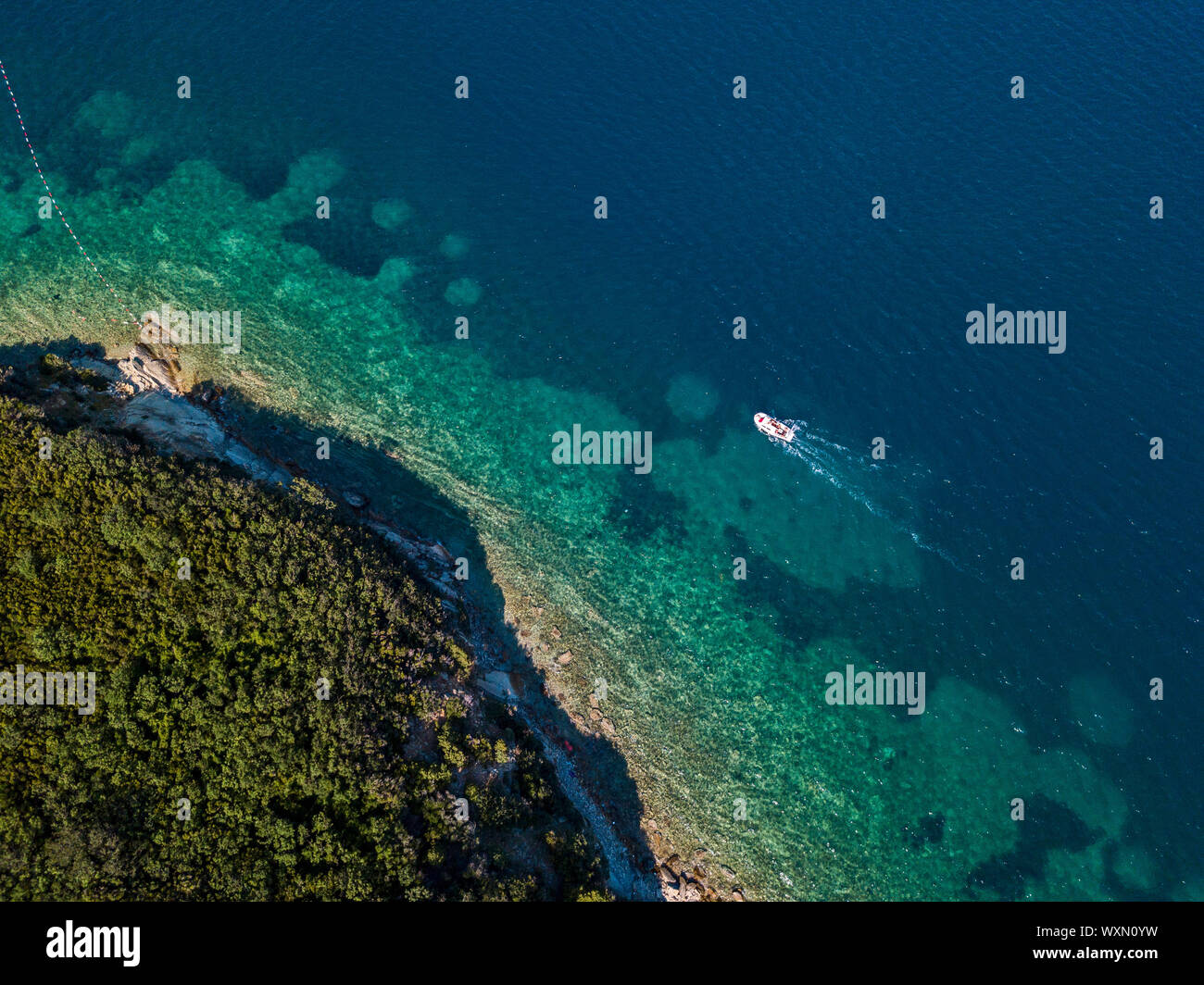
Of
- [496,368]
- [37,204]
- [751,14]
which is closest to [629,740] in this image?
[496,368]

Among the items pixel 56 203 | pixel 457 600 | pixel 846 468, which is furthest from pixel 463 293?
pixel 56 203

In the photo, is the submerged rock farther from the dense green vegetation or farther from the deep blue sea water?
the dense green vegetation

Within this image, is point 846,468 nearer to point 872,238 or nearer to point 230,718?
point 872,238

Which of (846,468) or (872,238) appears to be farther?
(872,238)

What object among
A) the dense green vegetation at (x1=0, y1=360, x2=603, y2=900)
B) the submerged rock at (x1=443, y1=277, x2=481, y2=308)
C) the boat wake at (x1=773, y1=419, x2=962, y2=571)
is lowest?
the dense green vegetation at (x1=0, y1=360, x2=603, y2=900)

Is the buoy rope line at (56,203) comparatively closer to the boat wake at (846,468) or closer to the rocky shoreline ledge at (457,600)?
the rocky shoreline ledge at (457,600)

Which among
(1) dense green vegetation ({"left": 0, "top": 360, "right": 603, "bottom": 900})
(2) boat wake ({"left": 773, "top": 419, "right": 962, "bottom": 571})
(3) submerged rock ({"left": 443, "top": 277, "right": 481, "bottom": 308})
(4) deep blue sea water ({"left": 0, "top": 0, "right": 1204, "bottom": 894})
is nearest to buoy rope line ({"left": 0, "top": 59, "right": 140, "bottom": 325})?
(4) deep blue sea water ({"left": 0, "top": 0, "right": 1204, "bottom": 894})
